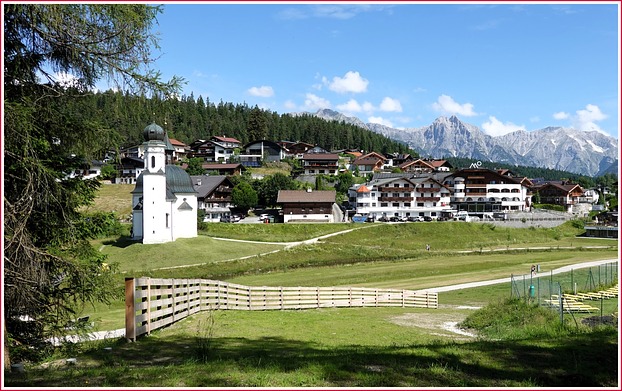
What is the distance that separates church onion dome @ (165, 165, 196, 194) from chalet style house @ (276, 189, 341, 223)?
18.7m

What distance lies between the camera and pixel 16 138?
9812 mm

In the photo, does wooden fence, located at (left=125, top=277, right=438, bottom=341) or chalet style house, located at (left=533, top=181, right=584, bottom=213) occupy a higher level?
chalet style house, located at (left=533, top=181, right=584, bottom=213)

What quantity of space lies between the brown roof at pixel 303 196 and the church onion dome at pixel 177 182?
18863 millimetres

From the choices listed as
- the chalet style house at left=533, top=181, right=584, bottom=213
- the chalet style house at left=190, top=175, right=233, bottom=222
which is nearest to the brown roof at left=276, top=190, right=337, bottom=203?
the chalet style house at left=190, top=175, right=233, bottom=222

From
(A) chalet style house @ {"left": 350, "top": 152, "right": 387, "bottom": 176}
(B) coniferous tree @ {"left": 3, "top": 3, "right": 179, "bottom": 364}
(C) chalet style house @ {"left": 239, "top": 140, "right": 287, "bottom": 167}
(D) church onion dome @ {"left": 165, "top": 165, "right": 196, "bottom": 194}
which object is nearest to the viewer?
(B) coniferous tree @ {"left": 3, "top": 3, "right": 179, "bottom": 364}

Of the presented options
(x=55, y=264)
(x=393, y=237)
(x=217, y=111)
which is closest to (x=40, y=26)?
(x=55, y=264)

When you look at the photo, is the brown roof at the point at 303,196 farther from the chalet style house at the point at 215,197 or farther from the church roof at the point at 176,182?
the church roof at the point at 176,182

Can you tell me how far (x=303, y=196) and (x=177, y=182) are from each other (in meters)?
23.7

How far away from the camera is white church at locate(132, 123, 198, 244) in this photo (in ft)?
200

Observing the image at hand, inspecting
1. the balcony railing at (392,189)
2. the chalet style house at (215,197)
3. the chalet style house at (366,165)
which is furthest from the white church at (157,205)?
the chalet style house at (366,165)

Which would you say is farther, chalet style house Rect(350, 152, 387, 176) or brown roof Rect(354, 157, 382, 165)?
brown roof Rect(354, 157, 382, 165)

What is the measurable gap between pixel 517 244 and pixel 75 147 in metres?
68.8

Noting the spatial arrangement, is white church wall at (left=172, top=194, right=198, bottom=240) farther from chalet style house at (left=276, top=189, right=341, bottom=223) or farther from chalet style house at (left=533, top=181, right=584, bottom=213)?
chalet style house at (left=533, top=181, right=584, bottom=213)

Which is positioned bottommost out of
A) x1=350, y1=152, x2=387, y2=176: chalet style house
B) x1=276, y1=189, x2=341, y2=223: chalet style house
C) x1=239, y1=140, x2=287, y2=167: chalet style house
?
x1=276, y1=189, x2=341, y2=223: chalet style house
